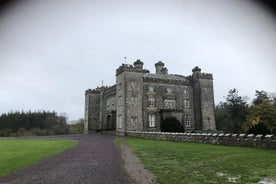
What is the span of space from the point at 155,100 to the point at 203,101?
24.6 ft

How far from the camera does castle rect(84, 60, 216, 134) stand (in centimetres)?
3472

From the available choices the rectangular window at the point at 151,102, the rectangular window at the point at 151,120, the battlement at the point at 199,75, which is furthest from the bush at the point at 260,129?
the battlement at the point at 199,75

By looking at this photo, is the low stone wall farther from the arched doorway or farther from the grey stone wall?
the arched doorway

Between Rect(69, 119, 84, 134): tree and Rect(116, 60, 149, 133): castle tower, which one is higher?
Rect(116, 60, 149, 133): castle tower

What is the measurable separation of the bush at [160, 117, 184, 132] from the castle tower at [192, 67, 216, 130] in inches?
281

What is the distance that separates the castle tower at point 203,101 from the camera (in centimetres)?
3881

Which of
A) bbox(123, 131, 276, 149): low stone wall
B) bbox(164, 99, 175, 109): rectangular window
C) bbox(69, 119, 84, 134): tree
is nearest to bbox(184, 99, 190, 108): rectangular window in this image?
bbox(164, 99, 175, 109): rectangular window

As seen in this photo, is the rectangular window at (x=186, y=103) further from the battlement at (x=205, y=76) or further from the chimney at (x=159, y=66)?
the chimney at (x=159, y=66)

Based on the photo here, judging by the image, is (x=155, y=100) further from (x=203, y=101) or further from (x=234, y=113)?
(x=234, y=113)

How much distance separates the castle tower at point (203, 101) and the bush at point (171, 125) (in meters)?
7.14

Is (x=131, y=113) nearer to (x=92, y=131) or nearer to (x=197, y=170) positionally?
(x=92, y=131)

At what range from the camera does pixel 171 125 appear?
32656 mm

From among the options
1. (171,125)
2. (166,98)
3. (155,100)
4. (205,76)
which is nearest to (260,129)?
(171,125)

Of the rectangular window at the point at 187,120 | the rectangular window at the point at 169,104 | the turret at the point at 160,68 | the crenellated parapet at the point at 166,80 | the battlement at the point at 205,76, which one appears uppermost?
the turret at the point at 160,68
